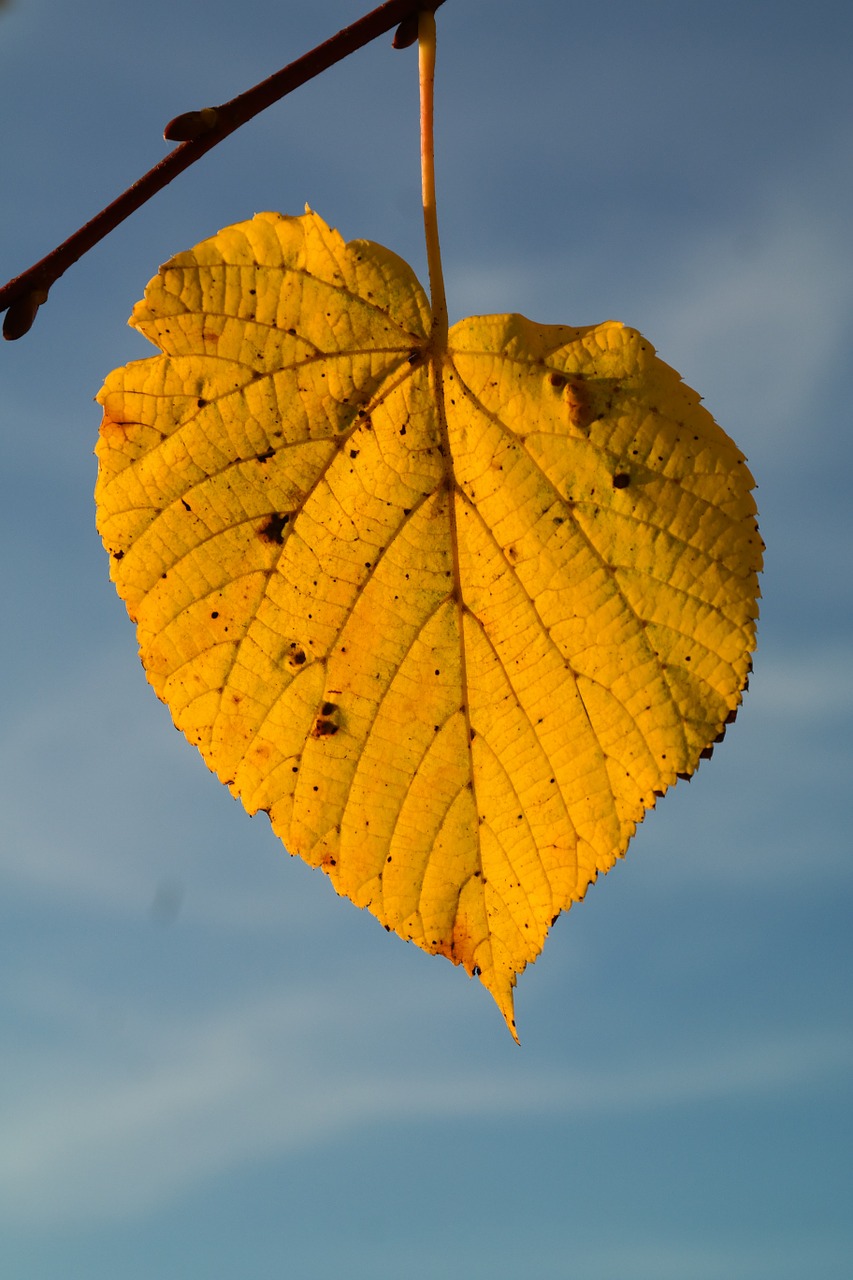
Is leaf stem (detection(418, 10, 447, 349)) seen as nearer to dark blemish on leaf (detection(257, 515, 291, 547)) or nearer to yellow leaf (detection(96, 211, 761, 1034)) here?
yellow leaf (detection(96, 211, 761, 1034))

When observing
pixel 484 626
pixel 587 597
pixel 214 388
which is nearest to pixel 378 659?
pixel 484 626

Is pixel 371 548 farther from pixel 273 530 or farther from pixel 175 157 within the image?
pixel 175 157

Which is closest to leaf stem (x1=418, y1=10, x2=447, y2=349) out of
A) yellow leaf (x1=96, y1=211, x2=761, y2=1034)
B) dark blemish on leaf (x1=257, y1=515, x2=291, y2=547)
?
yellow leaf (x1=96, y1=211, x2=761, y2=1034)

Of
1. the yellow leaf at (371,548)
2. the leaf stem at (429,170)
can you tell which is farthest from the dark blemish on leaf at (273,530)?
the leaf stem at (429,170)

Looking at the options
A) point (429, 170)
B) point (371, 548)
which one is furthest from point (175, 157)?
point (371, 548)

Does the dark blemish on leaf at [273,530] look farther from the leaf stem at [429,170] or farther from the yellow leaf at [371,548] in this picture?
the leaf stem at [429,170]
